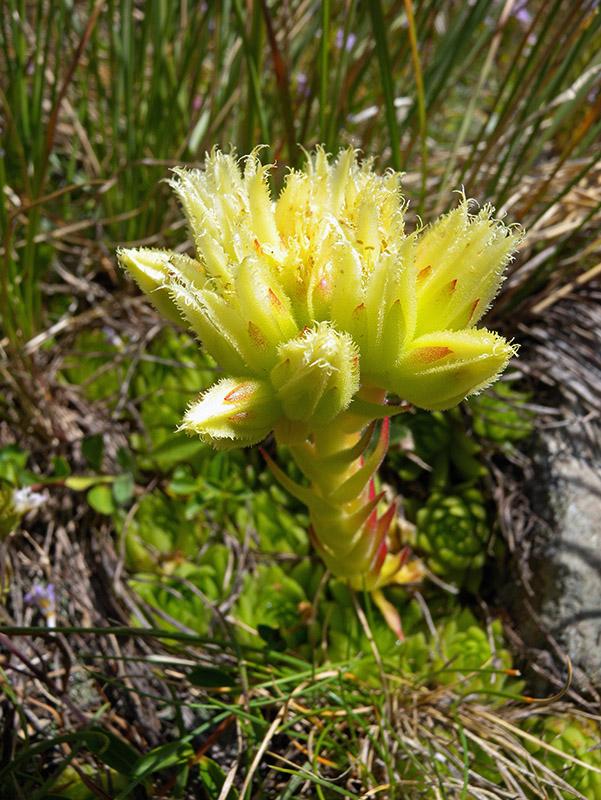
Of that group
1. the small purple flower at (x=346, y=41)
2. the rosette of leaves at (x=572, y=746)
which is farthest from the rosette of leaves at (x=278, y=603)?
the small purple flower at (x=346, y=41)

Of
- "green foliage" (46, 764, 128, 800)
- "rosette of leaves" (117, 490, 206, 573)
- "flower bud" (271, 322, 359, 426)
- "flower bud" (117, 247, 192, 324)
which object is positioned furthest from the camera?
"rosette of leaves" (117, 490, 206, 573)

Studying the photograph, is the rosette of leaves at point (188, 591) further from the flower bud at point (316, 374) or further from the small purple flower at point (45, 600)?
the flower bud at point (316, 374)

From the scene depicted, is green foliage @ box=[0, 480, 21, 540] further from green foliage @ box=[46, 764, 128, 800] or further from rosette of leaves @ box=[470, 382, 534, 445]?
rosette of leaves @ box=[470, 382, 534, 445]

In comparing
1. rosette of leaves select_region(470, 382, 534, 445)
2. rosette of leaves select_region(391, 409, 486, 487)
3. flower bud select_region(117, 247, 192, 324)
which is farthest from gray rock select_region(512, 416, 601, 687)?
flower bud select_region(117, 247, 192, 324)

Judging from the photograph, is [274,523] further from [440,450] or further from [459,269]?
[459,269]

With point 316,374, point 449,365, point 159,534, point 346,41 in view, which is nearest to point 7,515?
point 159,534

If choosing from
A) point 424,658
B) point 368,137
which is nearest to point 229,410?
point 424,658
